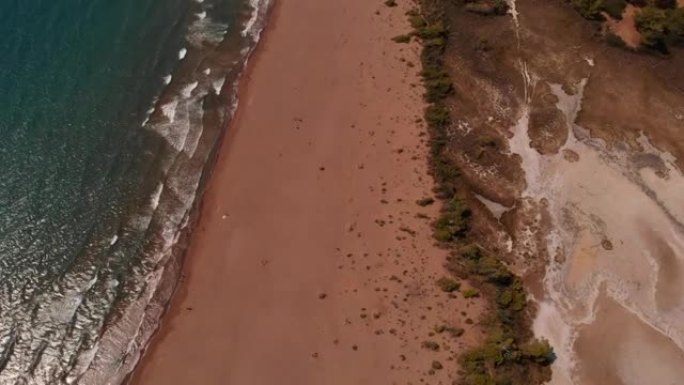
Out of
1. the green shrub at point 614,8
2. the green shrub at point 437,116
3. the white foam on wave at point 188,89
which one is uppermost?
the white foam on wave at point 188,89

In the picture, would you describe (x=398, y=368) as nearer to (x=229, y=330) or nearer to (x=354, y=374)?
(x=354, y=374)

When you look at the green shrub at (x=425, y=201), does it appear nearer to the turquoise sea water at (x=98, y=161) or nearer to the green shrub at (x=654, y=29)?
the turquoise sea water at (x=98, y=161)

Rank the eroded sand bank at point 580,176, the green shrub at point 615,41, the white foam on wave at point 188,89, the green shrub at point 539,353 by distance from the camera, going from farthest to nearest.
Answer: the green shrub at point 615,41
the white foam on wave at point 188,89
the eroded sand bank at point 580,176
the green shrub at point 539,353

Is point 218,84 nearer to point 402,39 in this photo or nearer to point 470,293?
point 402,39

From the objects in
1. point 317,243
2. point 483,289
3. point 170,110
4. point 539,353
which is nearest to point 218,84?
point 170,110

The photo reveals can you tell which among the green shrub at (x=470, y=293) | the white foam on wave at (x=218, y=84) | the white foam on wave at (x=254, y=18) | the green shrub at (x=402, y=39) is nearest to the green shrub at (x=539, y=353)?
the green shrub at (x=470, y=293)

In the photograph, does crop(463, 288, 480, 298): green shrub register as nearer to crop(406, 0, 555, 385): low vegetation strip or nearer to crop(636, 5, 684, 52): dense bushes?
crop(406, 0, 555, 385): low vegetation strip
